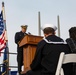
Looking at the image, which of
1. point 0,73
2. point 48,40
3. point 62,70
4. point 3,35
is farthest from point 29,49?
point 3,35

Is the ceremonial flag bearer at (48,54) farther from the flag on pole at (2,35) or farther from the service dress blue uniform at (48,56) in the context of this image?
the flag on pole at (2,35)

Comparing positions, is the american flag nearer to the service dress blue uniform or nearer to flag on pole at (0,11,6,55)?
flag on pole at (0,11,6,55)

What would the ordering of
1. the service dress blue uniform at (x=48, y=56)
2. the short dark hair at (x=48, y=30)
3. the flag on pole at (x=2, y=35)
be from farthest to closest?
the flag on pole at (x=2, y=35)
the short dark hair at (x=48, y=30)
the service dress blue uniform at (x=48, y=56)

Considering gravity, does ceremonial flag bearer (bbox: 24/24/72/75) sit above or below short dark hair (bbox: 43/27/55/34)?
below

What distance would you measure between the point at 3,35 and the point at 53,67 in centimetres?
871

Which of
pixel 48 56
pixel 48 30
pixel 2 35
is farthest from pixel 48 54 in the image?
pixel 2 35

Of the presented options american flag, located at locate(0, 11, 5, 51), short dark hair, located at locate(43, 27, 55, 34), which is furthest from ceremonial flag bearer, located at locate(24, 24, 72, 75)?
american flag, located at locate(0, 11, 5, 51)

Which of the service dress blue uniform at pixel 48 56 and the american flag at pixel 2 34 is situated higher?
the american flag at pixel 2 34

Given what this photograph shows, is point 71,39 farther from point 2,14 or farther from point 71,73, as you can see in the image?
point 2,14

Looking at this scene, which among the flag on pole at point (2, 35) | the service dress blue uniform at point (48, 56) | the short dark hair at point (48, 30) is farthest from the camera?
the flag on pole at point (2, 35)

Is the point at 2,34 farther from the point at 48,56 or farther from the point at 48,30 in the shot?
the point at 48,56

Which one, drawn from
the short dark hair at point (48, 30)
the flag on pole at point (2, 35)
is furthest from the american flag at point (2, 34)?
the short dark hair at point (48, 30)

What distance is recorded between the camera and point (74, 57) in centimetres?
380

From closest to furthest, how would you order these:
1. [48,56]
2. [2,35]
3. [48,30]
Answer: [48,56], [48,30], [2,35]
